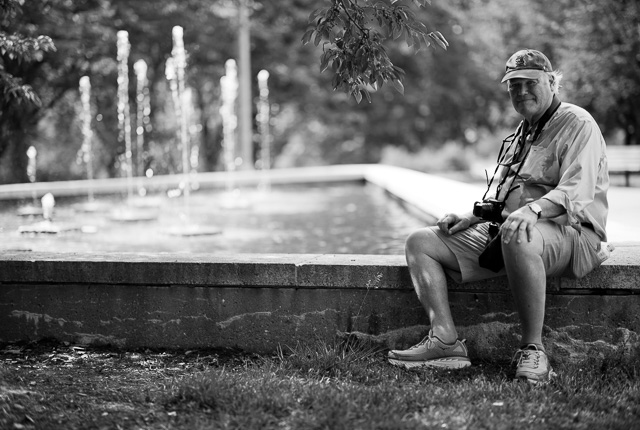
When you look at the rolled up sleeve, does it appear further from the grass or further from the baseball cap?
the grass

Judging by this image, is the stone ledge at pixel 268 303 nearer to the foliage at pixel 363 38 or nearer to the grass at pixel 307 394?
the grass at pixel 307 394

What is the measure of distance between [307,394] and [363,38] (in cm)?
186

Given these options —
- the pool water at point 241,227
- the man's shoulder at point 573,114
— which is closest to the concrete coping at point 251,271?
the man's shoulder at point 573,114

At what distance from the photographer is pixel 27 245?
306 inches

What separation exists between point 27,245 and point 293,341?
409cm

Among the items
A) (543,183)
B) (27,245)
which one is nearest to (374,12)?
(543,183)

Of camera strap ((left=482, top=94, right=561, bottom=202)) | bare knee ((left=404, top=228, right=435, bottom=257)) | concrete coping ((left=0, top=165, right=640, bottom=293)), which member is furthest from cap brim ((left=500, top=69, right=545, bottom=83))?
concrete coping ((left=0, top=165, right=640, bottom=293))

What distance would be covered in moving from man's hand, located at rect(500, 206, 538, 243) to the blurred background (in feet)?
27.2

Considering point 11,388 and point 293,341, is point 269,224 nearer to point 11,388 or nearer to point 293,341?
point 293,341

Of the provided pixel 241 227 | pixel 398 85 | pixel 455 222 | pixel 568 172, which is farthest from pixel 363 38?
pixel 241 227

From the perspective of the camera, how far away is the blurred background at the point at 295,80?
17297 millimetres

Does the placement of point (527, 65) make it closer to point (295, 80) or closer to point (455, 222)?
point (455, 222)

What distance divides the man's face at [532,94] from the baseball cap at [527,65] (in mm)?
33

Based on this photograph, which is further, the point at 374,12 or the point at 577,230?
the point at 374,12
